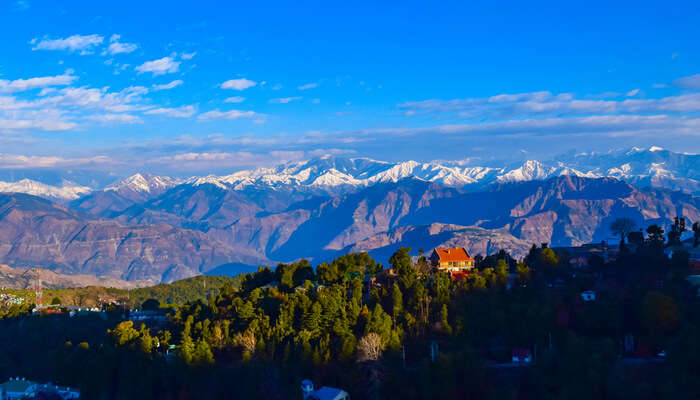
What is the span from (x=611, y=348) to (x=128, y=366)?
4922cm

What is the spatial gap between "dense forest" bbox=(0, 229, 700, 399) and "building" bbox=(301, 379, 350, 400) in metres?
0.85

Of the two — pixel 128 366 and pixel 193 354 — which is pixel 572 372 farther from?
pixel 128 366

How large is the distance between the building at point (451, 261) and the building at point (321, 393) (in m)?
36.0

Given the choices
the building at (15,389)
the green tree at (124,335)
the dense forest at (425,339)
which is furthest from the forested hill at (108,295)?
the building at (15,389)

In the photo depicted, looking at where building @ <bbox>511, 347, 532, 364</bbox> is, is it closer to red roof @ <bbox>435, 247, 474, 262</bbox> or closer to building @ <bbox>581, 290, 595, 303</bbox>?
building @ <bbox>581, 290, 595, 303</bbox>

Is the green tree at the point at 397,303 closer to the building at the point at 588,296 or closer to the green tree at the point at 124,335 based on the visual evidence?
the building at the point at 588,296

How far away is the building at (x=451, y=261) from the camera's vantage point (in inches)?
3433

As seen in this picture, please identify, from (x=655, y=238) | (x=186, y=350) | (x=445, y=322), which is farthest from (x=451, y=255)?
(x=186, y=350)

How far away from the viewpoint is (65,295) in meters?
147

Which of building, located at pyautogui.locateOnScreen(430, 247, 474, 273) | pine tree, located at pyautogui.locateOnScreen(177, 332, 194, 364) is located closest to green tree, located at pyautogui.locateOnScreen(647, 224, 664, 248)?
building, located at pyautogui.locateOnScreen(430, 247, 474, 273)

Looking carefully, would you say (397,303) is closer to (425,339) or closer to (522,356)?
(425,339)

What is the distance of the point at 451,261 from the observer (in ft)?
290

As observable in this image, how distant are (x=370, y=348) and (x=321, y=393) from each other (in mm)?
6499

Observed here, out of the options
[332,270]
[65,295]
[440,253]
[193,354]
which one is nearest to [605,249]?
[440,253]
